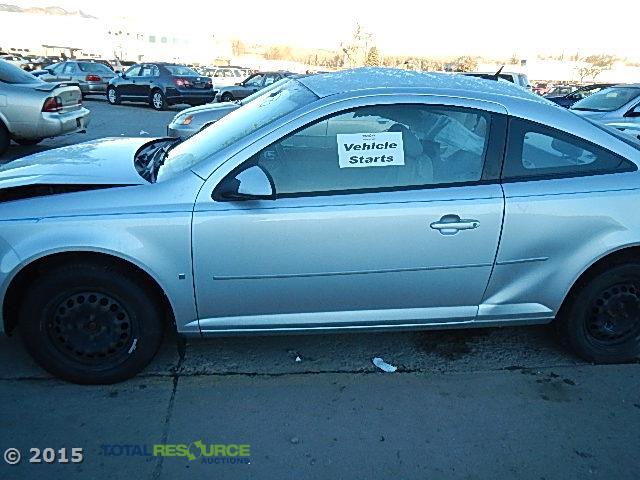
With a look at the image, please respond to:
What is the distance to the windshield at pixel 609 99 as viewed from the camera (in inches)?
345

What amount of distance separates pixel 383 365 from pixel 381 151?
1.26m

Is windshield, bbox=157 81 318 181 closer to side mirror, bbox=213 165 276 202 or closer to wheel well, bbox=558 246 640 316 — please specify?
side mirror, bbox=213 165 276 202

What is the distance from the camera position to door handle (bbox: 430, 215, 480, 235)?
235cm

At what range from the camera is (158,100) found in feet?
53.0

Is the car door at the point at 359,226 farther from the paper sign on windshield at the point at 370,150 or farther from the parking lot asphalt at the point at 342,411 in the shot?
the parking lot asphalt at the point at 342,411

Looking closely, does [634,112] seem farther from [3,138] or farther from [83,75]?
[83,75]

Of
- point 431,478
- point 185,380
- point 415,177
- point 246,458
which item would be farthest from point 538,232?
point 185,380

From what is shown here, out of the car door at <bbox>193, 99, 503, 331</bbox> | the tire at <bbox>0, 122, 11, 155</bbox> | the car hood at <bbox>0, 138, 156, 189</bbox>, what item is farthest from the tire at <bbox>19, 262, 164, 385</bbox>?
the tire at <bbox>0, 122, 11, 155</bbox>

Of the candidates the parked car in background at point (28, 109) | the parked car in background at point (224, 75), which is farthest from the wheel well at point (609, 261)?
the parked car in background at point (224, 75)

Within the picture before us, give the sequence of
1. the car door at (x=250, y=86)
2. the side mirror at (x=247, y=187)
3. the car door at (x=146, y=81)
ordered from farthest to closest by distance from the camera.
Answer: the car door at (x=250, y=86) < the car door at (x=146, y=81) < the side mirror at (x=247, y=187)

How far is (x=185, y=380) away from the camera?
8.52ft

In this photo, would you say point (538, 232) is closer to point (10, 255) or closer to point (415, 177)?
point (415, 177)

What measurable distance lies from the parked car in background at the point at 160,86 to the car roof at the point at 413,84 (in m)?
14.4

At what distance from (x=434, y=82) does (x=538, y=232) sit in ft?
3.36
